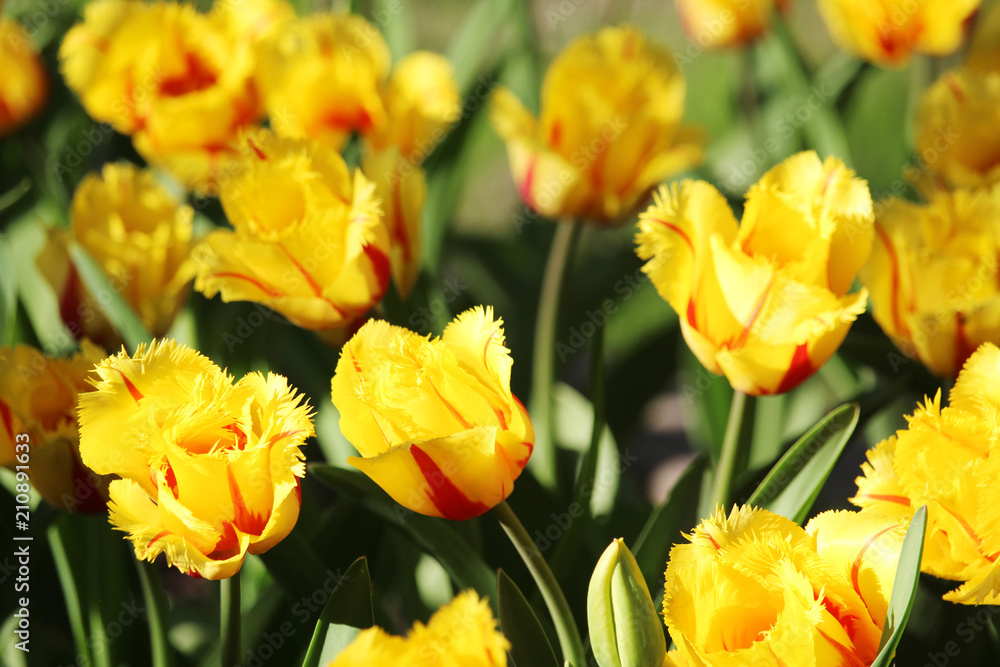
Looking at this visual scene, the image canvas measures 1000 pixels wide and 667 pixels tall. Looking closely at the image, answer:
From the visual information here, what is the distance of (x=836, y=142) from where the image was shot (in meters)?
0.87

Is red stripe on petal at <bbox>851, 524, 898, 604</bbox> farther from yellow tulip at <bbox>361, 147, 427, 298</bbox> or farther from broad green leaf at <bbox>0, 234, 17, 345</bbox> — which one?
broad green leaf at <bbox>0, 234, 17, 345</bbox>

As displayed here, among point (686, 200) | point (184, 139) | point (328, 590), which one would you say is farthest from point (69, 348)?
Answer: point (686, 200)

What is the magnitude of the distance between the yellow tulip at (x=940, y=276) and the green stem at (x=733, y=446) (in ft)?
0.37

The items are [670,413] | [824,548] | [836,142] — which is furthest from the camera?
[670,413]

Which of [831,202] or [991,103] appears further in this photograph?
[991,103]

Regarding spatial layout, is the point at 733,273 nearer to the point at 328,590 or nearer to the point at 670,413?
the point at 328,590

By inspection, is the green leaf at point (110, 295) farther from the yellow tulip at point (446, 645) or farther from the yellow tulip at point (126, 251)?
the yellow tulip at point (446, 645)

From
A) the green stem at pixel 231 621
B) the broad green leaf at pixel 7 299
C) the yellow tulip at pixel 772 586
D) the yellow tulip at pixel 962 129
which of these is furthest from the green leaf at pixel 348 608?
the yellow tulip at pixel 962 129

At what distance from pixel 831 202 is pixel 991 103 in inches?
12.6

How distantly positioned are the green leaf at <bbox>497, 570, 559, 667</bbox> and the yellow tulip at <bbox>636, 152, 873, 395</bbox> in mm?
158

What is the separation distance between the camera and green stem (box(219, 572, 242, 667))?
41cm

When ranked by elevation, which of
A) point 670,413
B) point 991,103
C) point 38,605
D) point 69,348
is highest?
point 991,103

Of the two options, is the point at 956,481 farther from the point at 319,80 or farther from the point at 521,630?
the point at 319,80

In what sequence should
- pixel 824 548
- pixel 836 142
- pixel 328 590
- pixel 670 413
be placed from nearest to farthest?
pixel 824 548 < pixel 328 590 < pixel 836 142 < pixel 670 413
